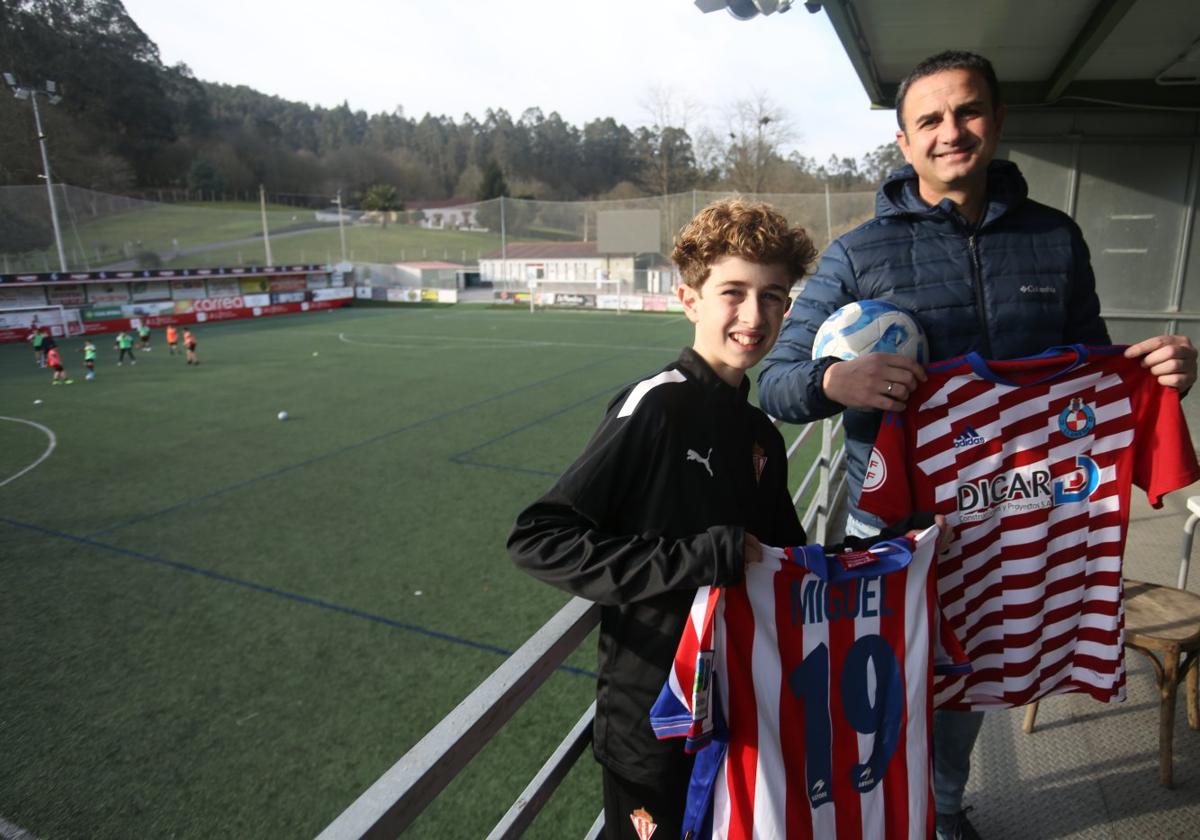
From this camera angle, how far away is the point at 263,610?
536 centimetres

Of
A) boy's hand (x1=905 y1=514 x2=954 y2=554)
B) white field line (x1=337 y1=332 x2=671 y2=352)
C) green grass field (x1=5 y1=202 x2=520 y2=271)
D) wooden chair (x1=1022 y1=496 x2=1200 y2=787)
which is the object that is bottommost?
white field line (x1=337 y1=332 x2=671 y2=352)

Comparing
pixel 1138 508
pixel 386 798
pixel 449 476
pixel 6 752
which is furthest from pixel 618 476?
pixel 449 476

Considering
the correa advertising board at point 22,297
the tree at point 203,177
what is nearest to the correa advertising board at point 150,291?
the correa advertising board at point 22,297

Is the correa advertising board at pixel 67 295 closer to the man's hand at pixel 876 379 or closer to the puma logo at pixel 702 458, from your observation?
the puma logo at pixel 702 458

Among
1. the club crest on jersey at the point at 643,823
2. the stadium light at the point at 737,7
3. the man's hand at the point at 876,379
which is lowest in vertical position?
the club crest on jersey at the point at 643,823

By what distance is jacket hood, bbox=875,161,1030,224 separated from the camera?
6.33 feet

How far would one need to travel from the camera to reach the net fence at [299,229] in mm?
32438

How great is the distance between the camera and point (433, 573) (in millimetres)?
5922

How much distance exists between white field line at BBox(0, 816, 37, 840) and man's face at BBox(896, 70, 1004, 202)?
4.67m

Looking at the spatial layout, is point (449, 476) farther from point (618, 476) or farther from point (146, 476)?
point (618, 476)

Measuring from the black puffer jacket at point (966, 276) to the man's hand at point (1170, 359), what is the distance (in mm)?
214

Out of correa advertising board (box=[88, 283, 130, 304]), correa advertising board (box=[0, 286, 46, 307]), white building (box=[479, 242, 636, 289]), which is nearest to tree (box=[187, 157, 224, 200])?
white building (box=[479, 242, 636, 289])

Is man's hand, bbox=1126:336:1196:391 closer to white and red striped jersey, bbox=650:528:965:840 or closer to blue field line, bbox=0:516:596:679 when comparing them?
white and red striped jersey, bbox=650:528:965:840

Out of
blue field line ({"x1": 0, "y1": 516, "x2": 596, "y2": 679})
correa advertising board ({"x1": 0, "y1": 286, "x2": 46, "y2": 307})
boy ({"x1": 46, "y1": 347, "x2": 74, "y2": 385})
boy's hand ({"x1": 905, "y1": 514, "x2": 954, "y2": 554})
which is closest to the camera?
boy's hand ({"x1": 905, "y1": 514, "x2": 954, "y2": 554})
